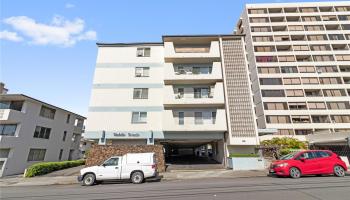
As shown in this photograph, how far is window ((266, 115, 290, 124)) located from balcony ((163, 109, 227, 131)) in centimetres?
2312

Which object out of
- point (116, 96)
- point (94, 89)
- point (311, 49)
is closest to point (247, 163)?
point (116, 96)

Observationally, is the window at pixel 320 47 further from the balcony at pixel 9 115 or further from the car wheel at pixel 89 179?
the balcony at pixel 9 115

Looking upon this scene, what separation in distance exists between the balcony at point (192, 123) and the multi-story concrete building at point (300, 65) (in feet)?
61.7

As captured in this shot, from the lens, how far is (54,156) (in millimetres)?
33344

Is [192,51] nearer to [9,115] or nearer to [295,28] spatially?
[9,115]

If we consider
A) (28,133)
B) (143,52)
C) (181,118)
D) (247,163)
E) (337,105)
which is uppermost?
(143,52)

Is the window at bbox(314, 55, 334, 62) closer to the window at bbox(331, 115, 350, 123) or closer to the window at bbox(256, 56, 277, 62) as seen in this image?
the window at bbox(256, 56, 277, 62)

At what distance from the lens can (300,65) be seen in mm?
42562

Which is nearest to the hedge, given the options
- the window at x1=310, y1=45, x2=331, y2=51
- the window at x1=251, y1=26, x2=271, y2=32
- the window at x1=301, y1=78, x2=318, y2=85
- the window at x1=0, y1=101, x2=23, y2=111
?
the window at x1=0, y1=101, x2=23, y2=111

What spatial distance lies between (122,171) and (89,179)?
2320mm

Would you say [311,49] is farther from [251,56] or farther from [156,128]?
[156,128]

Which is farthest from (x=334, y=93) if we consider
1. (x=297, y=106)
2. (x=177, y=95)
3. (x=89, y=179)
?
(x=89, y=179)

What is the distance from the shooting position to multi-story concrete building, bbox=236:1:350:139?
1532 inches

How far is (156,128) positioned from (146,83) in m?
6.03
